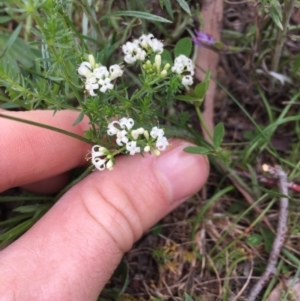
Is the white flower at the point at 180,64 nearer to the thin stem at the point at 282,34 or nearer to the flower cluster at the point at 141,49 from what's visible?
the flower cluster at the point at 141,49

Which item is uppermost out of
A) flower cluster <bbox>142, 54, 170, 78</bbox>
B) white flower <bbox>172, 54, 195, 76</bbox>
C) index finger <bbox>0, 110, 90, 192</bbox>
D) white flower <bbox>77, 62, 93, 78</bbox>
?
white flower <bbox>77, 62, 93, 78</bbox>

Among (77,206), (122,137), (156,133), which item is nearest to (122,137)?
(122,137)

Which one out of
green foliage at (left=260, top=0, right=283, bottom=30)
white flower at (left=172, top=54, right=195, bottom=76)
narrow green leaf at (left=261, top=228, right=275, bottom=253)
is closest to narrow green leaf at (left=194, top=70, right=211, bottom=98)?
white flower at (left=172, top=54, right=195, bottom=76)

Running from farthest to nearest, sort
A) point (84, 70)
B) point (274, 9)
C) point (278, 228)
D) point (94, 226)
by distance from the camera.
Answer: point (278, 228)
point (94, 226)
point (274, 9)
point (84, 70)

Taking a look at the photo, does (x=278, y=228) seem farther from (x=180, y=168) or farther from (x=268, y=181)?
(x=180, y=168)

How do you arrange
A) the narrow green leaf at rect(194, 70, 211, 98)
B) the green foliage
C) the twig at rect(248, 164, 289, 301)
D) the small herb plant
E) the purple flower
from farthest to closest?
the purple flower, the twig at rect(248, 164, 289, 301), the narrow green leaf at rect(194, 70, 211, 98), the green foliage, the small herb plant

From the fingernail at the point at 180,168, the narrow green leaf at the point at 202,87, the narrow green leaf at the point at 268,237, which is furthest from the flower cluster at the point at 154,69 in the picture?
the narrow green leaf at the point at 268,237

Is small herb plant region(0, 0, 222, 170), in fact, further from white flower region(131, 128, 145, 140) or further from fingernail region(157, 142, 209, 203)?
fingernail region(157, 142, 209, 203)
